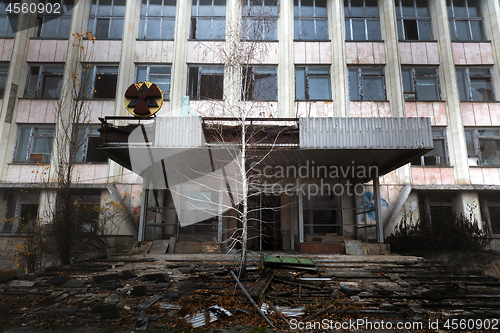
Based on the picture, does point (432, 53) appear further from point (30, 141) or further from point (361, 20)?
point (30, 141)

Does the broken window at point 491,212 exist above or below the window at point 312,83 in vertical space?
below

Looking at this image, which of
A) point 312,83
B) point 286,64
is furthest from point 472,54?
point 286,64

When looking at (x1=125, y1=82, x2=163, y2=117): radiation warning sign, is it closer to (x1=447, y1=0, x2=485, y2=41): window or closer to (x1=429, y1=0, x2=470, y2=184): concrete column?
(x1=429, y1=0, x2=470, y2=184): concrete column

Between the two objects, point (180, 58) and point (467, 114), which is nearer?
point (467, 114)

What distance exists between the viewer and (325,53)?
18.7 m

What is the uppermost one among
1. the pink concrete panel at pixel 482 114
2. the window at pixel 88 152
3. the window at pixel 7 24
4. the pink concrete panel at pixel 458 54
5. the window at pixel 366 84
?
the window at pixel 7 24

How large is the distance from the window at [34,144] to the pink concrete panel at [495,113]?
24.9 m

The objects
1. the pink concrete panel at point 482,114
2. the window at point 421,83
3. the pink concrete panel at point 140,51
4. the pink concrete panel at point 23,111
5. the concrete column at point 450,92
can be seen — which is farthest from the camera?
the pink concrete panel at point 140,51

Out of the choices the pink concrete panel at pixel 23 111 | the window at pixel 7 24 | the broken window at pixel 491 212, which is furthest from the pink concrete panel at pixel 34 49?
the broken window at pixel 491 212

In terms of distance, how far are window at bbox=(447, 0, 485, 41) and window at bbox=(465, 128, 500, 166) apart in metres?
5.86

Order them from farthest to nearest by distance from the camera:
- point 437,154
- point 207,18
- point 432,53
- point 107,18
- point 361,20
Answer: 1. point 207,18
2. point 361,20
3. point 107,18
4. point 432,53
5. point 437,154

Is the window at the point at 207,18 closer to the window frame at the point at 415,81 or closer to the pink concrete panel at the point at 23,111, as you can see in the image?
the pink concrete panel at the point at 23,111

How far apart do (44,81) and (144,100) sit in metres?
10.4

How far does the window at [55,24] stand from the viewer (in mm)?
18938
